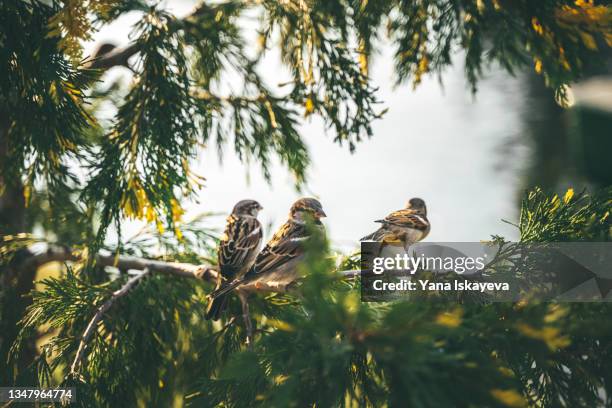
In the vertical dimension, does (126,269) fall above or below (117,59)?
below

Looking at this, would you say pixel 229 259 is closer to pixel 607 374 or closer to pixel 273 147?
pixel 273 147

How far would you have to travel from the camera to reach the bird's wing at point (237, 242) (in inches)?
109

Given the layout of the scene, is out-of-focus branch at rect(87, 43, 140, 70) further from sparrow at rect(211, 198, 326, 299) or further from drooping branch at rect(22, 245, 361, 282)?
sparrow at rect(211, 198, 326, 299)

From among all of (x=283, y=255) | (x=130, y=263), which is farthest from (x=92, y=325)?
(x=283, y=255)

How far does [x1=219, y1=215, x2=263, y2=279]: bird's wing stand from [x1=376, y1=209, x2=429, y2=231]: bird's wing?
2.94 feet

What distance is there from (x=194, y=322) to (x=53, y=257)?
1.04 meters

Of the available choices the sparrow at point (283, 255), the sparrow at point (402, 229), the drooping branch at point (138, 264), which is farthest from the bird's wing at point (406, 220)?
the drooping branch at point (138, 264)

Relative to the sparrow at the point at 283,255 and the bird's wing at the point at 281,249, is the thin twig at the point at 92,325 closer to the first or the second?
the sparrow at the point at 283,255

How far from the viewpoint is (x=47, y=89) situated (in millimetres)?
2312

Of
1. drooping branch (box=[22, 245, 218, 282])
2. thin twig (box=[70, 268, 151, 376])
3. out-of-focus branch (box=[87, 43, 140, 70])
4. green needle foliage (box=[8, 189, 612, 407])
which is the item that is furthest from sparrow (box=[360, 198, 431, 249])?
out-of-focus branch (box=[87, 43, 140, 70])

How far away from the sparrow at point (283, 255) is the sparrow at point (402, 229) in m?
0.34

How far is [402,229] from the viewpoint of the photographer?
2.39 meters

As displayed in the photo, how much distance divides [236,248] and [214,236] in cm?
54

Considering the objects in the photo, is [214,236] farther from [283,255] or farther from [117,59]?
[117,59]
